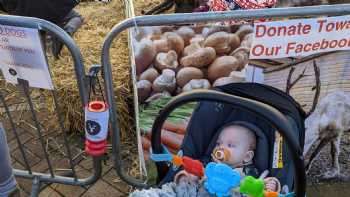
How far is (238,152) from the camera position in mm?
2068

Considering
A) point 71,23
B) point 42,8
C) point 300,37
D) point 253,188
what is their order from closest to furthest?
point 253,188, point 300,37, point 42,8, point 71,23

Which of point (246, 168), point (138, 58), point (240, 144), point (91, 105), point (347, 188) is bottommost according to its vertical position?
point (347, 188)

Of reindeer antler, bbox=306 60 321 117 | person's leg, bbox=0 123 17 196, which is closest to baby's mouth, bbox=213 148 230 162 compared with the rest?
reindeer antler, bbox=306 60 321 117

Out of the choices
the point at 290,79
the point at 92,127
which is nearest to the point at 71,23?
the point at 92,127

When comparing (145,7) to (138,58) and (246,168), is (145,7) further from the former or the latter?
(246,168)

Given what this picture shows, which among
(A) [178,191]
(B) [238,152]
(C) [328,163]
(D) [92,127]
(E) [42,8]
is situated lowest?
(C) [328,163]

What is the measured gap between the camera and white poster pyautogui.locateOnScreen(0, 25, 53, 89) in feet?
7.32

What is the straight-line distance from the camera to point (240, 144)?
2066mm

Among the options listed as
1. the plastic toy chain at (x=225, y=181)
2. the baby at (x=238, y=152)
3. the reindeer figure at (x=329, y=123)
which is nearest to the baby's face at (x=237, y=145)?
the baby at (x=238, y=152)

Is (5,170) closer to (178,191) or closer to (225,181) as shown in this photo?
(178,191)

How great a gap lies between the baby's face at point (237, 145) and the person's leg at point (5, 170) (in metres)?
1.11

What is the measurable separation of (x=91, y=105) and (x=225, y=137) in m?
0.81

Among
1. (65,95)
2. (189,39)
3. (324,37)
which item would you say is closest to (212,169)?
(189,39)

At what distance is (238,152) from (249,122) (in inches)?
6.6
